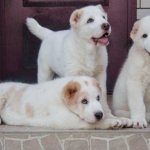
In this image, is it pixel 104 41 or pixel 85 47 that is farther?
pixel 85 47

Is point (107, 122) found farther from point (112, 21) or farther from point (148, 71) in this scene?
point (112, 21)

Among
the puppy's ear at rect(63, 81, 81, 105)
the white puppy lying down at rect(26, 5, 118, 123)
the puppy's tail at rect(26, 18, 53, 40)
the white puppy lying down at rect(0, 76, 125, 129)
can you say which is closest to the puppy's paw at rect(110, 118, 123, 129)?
the white puppy lying down at rect(0, 76, 125, 129)

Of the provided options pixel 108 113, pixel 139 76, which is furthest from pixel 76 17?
pixel 108 113

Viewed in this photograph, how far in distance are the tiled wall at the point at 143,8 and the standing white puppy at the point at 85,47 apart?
1.28 meters

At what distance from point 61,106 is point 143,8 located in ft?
7.70

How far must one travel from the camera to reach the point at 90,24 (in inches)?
213

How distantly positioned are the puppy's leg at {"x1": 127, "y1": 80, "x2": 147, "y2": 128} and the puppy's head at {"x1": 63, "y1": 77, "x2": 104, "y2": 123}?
0.34 m

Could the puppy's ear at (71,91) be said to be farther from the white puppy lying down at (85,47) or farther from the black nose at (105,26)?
the black nose at (105,26)

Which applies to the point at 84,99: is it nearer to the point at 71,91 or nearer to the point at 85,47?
the point at 71,91

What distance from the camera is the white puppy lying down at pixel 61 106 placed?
486 cm

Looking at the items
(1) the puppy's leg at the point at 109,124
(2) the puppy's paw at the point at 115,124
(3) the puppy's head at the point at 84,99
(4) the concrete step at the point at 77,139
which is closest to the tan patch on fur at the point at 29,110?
(4) the concrete step at the point at 77,139

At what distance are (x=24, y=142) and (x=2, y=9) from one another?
238 centimetres

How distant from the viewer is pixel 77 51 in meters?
5.62

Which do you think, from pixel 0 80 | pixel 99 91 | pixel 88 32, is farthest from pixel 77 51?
pixel 0 80
